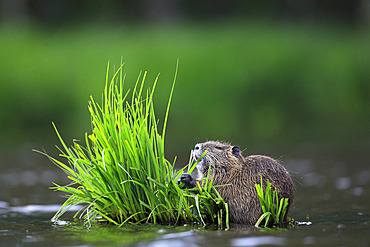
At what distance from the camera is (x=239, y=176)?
15.6 ft

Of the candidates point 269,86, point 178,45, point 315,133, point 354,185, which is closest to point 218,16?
point 178,45

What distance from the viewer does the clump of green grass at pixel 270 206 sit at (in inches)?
176

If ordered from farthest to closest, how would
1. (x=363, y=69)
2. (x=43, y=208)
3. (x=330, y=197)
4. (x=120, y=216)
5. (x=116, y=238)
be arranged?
(x=363, y=69)
(x=330, y=197)
(x=43, y=208)
(x=120, y=216)
(x=116, y=238)

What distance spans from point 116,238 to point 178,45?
1425 cm

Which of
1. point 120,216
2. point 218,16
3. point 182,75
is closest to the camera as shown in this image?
point 120,216

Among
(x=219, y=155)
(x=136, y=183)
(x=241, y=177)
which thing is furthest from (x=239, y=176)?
(x=136, y=183)

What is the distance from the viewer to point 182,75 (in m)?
15.8

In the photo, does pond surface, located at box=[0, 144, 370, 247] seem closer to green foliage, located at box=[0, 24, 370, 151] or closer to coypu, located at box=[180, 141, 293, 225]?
coypu, located at box=[180, 141, 293, 225]

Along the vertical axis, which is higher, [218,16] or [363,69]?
[218,16]

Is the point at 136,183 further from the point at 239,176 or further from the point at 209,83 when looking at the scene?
the point at 209,83

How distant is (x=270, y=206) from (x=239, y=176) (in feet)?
1.24

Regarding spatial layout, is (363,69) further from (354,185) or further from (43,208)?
(43,208)

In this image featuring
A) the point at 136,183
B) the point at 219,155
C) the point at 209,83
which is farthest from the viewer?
the point at 209,83

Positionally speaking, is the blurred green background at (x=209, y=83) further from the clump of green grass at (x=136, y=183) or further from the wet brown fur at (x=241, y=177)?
the clump of green grass at (x=136, y=183)
